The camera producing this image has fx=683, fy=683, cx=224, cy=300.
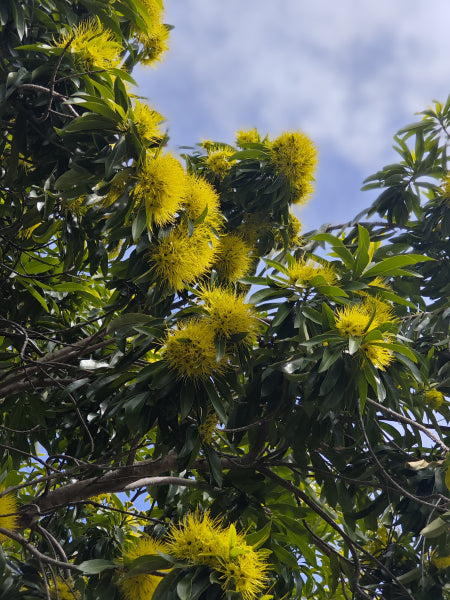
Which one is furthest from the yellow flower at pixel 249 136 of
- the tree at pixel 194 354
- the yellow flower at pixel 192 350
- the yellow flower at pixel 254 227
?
the yellow flower at pixel 192 350

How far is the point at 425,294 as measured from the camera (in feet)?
13.8

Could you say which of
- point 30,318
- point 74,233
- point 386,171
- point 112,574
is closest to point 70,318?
point 30,318

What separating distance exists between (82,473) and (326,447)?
114 cm

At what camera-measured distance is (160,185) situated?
8.68 feet

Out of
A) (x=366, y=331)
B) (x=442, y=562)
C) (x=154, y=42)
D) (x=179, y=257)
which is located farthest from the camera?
(x=154, y=42)

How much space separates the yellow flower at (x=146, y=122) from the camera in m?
2.73

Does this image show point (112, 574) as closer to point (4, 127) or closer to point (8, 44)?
point (4, 127)

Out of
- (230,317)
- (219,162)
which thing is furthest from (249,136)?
(230,317)

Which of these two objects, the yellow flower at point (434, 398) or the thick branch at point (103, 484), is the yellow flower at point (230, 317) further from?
the yellow flower at point (434, 398)

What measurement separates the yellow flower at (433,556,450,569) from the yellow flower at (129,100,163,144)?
2.26 metres

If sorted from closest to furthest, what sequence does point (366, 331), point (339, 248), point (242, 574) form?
A: 1. point (242, 574)
2. point (366, 331)
3. point (339, 248)

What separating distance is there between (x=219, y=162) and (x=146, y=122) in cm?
94

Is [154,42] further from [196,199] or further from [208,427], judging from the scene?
[208,427]

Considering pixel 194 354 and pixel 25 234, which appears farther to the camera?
pixel 25 234
